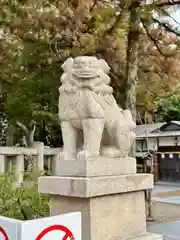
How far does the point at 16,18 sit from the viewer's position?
5.61 m

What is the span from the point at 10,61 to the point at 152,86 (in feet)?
10.1

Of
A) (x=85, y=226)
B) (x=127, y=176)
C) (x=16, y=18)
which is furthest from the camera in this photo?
(x=16, y=18)

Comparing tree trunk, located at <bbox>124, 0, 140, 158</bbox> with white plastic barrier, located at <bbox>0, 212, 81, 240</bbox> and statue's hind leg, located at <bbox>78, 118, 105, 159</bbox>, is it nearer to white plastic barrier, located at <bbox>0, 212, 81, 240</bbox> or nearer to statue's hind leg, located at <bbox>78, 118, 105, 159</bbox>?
statue's hind leg, located at <bbox>78, 118, 105, 159</bbox>

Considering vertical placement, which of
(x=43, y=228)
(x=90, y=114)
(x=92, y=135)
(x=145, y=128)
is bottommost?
(x=43, y=228)

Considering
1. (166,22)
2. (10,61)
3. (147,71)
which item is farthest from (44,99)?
(166,22)

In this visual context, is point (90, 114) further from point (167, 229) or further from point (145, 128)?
point (145, 128)

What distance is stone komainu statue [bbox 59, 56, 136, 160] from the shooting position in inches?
125

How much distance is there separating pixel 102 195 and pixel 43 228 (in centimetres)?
119

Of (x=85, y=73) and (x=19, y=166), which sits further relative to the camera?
(x=19, y=166)

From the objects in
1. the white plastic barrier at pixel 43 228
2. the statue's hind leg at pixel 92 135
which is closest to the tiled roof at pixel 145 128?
the statue's hind leg at pixel 92 135

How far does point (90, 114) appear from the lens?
10.3ft

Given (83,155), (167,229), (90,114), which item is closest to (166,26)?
(167,229)

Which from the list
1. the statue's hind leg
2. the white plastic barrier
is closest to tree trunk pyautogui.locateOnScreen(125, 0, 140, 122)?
the statue's hind leg

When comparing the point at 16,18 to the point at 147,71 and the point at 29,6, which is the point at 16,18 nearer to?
the point at 29,6
